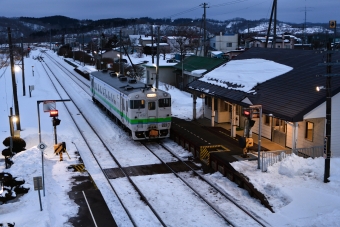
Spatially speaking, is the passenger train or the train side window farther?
the train side window

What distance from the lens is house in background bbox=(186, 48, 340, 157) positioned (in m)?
14.9

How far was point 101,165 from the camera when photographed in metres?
16.5

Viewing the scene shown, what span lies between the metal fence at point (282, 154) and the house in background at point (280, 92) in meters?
0.23

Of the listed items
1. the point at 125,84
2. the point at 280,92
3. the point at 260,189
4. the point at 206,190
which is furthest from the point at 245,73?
the point at 260,189

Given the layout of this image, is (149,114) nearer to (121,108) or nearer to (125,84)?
(121,108)

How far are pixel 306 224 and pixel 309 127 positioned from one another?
6.60 meters

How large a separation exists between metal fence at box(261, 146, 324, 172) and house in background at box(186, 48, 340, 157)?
0.23 metres

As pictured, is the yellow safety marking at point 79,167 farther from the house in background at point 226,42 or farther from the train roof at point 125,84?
the house in background at point 226,42

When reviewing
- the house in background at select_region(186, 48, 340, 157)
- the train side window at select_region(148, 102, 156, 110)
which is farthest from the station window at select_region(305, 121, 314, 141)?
the train side window at select_region(148, 102, 156, 110)

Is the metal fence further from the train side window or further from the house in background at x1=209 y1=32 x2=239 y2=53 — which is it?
the house in background at x1=209 y1=32 x2=239 y2=53

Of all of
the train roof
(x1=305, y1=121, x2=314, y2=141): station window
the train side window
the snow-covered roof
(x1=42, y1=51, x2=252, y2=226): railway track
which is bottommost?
(x1=42, y1=51, x2=252, y2=226): railway track

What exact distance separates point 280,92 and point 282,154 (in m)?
3.55

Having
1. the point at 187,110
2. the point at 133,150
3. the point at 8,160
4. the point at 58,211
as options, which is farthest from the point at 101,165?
the point at 187,110

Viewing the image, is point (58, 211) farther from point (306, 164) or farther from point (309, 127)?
point (309, 127)
